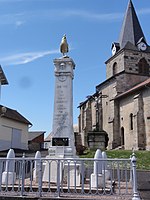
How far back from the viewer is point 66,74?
32.5 ft

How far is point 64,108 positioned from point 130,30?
3175cm

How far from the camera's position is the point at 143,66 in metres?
36.5

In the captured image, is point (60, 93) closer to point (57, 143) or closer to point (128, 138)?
point (57, 143)

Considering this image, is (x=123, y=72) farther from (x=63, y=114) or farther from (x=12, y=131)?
(x=63, y=114)

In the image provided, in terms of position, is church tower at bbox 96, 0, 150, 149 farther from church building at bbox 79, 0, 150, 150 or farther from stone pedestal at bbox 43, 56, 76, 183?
stone pedestal at bbox 43, 56, 76, 183

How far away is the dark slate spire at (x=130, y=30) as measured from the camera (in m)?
37.6

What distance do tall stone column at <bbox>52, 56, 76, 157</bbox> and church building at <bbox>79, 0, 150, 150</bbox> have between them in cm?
1568

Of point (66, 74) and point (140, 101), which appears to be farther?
point (140, 101)

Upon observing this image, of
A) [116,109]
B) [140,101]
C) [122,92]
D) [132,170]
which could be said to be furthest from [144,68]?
[132,170]

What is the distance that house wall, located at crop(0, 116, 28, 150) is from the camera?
24.0m

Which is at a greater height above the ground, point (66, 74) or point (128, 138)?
point (66, 74)

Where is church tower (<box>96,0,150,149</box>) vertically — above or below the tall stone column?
above

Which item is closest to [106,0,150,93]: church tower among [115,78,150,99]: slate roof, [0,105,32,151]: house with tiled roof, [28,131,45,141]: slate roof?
[115,78,150,99]: slate roof

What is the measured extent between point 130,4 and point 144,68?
445 inches
